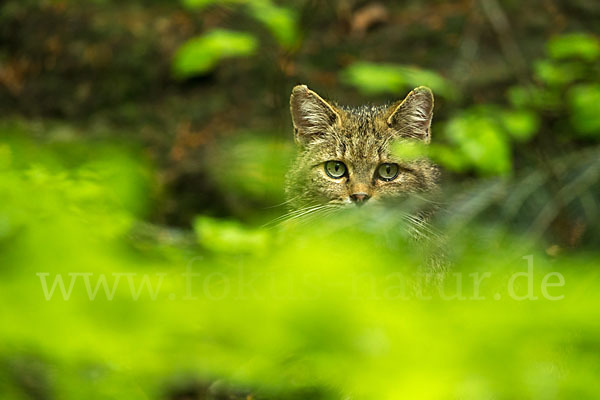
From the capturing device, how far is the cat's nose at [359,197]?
3.08m

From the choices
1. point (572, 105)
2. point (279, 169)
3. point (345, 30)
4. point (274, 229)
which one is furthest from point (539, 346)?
point (345, 30)

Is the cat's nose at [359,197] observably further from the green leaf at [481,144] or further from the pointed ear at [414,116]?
the green leaf at [481,144]

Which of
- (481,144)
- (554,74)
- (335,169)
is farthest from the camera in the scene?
(554,74)

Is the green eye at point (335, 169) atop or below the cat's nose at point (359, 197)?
atop

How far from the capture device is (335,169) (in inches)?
132

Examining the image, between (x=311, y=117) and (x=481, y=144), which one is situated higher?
(x=481, y=144)

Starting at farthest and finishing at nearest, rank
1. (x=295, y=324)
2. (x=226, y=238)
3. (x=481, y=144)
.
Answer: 1. (x=481, y=144)
2. (x=226, y=238)
3. (x=295, y=324)

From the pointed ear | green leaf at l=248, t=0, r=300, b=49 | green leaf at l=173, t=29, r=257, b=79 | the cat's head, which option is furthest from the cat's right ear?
green leaf at l=173, t=29, r=257, b=79

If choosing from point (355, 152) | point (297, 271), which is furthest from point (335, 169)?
point (297, 271)

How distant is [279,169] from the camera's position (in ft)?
11.6

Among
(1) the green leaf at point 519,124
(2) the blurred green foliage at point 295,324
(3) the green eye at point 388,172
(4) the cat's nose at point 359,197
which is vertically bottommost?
(2) the blurred green foliage at point 295,324

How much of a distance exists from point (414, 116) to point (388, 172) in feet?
0.98

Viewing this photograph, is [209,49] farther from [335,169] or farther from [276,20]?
[335,169]

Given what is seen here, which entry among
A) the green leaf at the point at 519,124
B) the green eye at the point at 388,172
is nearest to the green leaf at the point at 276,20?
the green leaf at the point at 519,124
